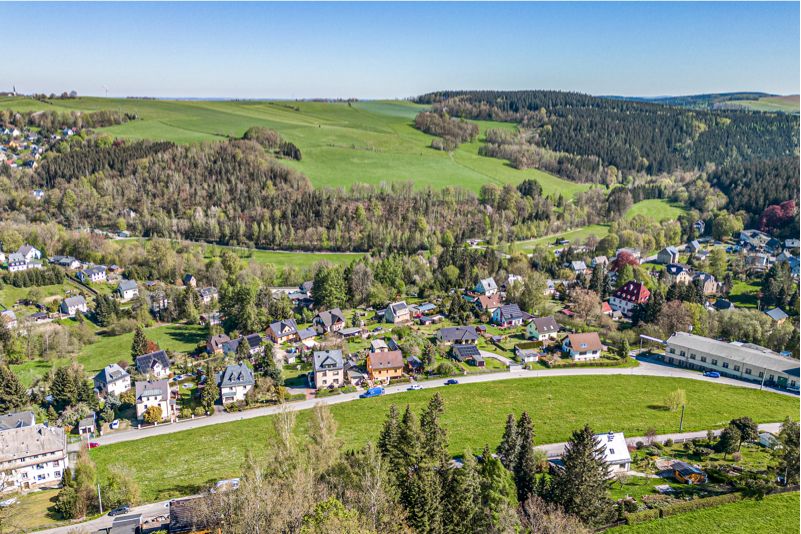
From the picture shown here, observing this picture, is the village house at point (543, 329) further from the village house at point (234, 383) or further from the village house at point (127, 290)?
the village house at point (127, 290)

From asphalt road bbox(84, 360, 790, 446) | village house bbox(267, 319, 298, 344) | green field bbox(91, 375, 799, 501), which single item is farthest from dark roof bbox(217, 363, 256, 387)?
village house bbox(267, 319, 298, 344)

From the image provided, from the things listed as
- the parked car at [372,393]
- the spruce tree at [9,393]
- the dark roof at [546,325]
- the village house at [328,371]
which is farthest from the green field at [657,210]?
the spruce tree at [9,393]

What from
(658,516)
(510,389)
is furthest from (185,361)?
(658,516)

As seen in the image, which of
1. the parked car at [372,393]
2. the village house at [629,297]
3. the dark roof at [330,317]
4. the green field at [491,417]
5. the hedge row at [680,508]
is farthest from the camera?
the village house at [629,297]

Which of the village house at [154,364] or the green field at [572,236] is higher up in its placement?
the green field at [572,236]

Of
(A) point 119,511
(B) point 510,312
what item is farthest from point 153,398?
(B) point 510,312

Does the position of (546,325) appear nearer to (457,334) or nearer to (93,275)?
(457,334)
